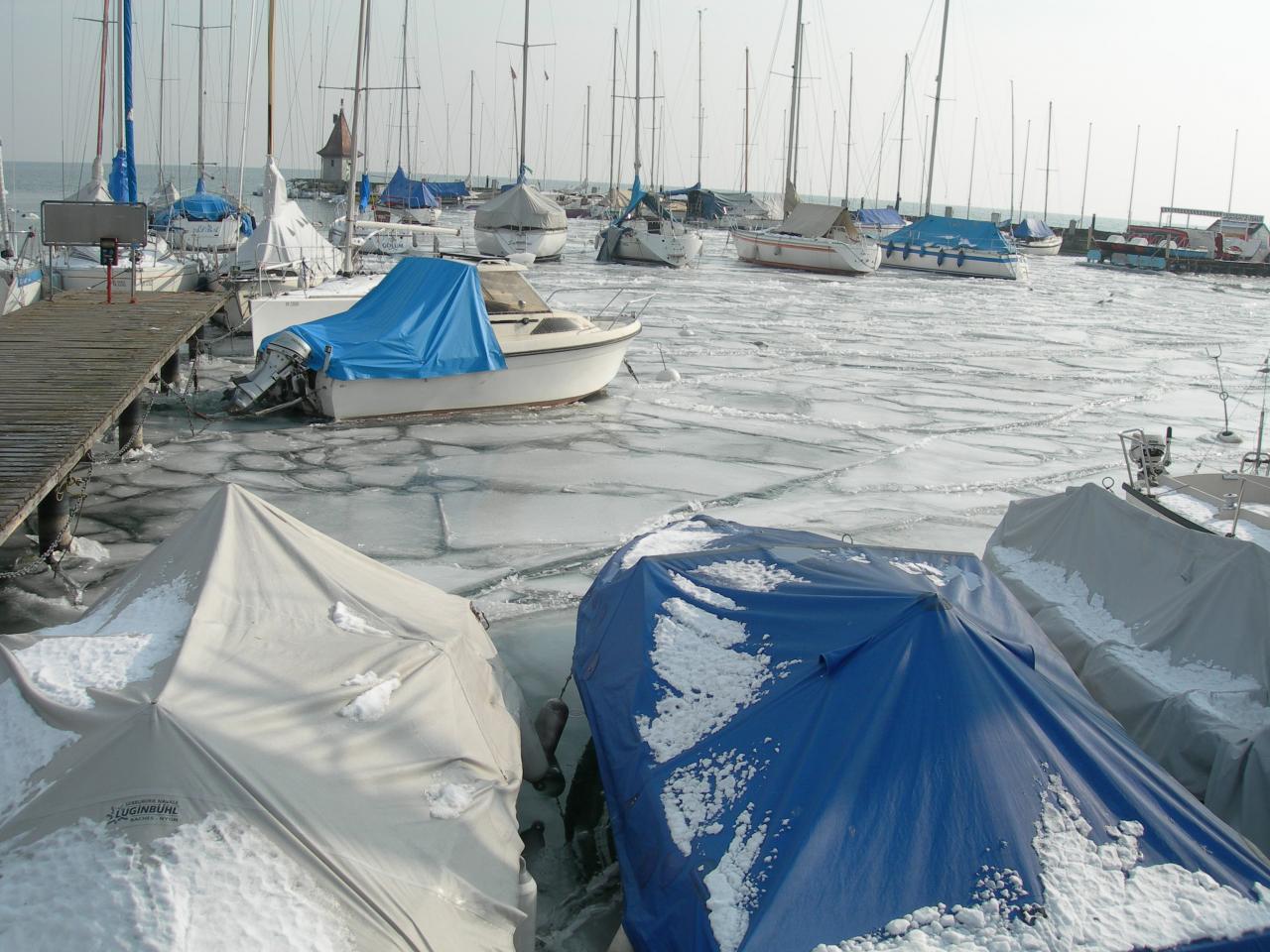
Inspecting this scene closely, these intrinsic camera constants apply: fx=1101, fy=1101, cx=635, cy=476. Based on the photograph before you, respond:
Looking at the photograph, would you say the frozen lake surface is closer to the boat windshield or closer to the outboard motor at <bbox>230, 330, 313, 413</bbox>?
the outboard motor at <bbox>230, 330, 313, 413</bbox>

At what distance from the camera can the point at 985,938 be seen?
3387 mm

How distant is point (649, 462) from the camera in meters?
11.6

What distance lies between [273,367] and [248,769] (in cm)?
956

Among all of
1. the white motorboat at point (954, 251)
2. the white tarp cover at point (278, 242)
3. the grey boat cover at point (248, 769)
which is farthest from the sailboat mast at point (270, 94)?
the white motorboat at point (954, 251)

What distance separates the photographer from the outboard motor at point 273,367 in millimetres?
12211

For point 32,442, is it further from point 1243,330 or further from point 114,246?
point 1243,330

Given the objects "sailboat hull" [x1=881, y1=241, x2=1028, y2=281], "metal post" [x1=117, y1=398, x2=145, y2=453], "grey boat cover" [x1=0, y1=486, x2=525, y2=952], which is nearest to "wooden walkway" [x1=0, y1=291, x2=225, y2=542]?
"metal post" [x1=117, y1=398, x2=145, y2=453]

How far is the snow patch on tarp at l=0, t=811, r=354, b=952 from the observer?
3.14 metres

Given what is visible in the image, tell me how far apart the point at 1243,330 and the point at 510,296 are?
23467 mm

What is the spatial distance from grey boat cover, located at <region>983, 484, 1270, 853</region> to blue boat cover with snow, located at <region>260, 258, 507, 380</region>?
7.02 metres

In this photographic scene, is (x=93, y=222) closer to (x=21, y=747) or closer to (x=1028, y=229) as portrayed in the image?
(x=21, y=747)

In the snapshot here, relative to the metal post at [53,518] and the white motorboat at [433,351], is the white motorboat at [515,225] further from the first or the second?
the metal post at [53,518]

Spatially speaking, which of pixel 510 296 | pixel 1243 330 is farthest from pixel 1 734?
pixel 1243 330

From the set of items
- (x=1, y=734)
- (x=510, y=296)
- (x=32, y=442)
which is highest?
(x=510, y=296)
